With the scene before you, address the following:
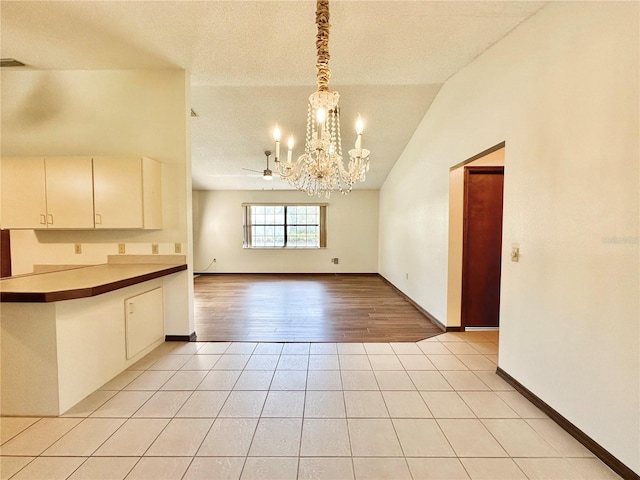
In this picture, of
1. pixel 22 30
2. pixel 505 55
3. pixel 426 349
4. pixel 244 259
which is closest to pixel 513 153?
pixel 505 55

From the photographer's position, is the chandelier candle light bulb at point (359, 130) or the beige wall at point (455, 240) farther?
the beige wall at point (455, 240)

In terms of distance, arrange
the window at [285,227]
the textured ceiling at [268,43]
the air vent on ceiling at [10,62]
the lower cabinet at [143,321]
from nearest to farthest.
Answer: the textured ceiling at [268,43] → the lower cabinet at [143,321] → the air vent on ceiling at [10,62] → the window at [285,227]

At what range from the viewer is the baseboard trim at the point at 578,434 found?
1399 mm

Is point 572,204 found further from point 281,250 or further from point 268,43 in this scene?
point 281,250

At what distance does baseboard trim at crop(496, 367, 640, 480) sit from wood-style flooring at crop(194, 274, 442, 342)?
45.7 inches

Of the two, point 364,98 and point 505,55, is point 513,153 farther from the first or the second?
point 364,98

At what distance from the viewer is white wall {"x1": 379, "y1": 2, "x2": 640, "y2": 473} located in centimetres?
141

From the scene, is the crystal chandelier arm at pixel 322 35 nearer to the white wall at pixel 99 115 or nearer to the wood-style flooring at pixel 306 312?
the white wall at pixel 99 115

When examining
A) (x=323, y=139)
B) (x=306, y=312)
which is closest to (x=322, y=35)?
(x=323, y=139)

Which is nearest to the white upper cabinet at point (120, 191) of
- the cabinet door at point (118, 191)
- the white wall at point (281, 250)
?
the cabinet door at point (118, 191)

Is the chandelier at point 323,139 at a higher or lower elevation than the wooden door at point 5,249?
higher

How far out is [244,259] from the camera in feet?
25.2

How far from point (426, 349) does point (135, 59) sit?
423cm

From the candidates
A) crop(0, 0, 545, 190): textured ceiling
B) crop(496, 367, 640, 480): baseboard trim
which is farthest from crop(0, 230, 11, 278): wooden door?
crop(496, 367, 640, 480): baseboard trim
